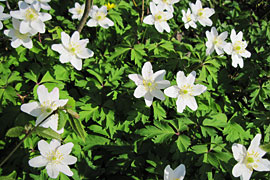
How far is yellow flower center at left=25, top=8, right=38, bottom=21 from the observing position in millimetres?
2934

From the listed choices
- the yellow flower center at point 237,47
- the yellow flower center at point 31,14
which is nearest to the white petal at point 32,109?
the yellow flower center at point 31,14

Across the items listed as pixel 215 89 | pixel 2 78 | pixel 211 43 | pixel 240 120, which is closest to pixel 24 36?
pixel 2 78

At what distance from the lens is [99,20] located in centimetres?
→ 353

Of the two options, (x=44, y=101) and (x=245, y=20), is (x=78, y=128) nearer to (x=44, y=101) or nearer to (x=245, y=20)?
(x=44, y=101)

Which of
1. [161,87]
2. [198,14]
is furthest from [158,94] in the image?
[198,14]

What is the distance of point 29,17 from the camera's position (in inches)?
116

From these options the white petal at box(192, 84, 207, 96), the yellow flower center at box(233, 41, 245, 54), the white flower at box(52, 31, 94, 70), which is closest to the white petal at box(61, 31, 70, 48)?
the white flower at box(52, 31, 94, 70)

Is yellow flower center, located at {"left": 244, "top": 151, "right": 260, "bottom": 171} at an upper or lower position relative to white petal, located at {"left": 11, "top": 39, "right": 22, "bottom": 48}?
lower

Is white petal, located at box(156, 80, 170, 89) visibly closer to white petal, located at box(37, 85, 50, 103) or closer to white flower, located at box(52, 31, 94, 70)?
white flower, located at box(52, 31, 94, 70)

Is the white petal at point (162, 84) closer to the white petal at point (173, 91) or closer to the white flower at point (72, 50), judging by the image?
the white petal at point (173, 91)

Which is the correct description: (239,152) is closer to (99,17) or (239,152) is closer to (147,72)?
(147,72)

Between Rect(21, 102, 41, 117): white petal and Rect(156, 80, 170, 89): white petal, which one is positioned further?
Rect(156, 80, 170, 89): white petal

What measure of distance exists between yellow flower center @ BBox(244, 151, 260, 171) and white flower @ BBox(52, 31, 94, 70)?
2.22 m

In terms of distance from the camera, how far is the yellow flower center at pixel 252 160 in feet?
8.46
